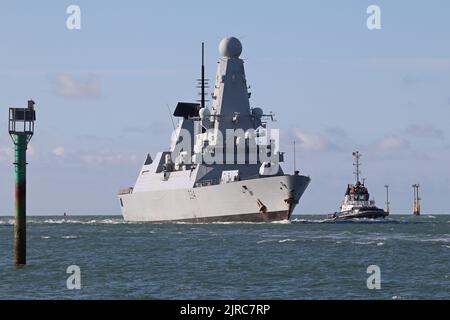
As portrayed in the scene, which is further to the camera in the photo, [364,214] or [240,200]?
[364,214]

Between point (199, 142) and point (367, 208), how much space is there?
31080 mm

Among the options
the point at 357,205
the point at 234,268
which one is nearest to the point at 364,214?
the point at 357,205

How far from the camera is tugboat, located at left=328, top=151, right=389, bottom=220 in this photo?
394ft

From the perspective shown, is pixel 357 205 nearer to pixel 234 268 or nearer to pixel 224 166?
pixel 224 166

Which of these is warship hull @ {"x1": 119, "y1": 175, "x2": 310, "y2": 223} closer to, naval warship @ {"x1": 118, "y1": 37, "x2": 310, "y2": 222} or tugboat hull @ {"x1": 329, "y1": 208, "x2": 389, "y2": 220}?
naval warship @ {"x1": 118, "y1": 37, "x2": 310, "y2": 222}

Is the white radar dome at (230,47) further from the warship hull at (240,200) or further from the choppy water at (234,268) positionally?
the choppy water at (234,268)

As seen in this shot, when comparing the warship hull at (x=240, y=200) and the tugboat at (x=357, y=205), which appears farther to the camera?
the tugboat at (x=357, y=205)

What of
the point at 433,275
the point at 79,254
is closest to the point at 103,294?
the point at 433,275

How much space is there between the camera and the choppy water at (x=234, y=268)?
33.8 m

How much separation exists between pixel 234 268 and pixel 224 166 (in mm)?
54378

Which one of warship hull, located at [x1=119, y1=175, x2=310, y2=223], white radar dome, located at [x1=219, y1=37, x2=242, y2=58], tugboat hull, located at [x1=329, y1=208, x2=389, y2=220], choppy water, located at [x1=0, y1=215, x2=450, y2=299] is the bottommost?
choppy water, located at [x1=0, y1=215, x2=450, y2=299]

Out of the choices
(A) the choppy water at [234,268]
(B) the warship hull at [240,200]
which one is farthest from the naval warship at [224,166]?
(A) the choppy water at [234,268]

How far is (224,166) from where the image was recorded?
96.9 metres

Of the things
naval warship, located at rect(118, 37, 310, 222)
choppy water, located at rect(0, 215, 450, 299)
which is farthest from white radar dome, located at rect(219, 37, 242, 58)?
choppy water, located at rect(0, 215, 450, 299)
